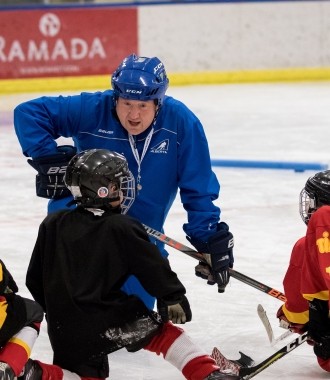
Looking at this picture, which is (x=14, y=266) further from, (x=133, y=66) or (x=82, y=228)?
(x=82, y=228)

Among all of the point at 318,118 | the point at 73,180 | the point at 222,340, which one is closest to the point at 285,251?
the point at 222,340

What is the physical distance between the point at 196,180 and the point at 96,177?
0.66 meters

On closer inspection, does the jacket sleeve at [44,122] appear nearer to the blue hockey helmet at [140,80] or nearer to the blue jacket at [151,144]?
the blue jacket at [151,144]

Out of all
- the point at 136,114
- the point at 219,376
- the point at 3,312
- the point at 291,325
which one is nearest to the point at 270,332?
the point at 291,325

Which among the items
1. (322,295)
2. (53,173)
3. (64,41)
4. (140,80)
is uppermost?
(140,80)

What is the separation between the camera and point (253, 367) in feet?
10.2

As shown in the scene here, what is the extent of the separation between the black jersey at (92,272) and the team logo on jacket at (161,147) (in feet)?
2.19

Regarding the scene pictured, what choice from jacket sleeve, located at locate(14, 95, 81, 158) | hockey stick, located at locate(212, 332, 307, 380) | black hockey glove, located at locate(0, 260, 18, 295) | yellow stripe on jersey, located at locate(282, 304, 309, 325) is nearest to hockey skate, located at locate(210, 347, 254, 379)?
hockey stick, located at locate(212, 332, 307, 380)

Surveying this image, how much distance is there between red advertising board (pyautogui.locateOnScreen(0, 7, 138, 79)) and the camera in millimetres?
9672

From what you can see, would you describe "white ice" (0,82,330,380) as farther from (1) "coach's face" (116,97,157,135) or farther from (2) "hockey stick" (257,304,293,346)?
(1) "coach's face" (116,97,157,135)

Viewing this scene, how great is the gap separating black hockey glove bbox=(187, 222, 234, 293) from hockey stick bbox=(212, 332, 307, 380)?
267 millimetres

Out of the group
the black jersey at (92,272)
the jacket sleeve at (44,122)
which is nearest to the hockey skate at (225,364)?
the black jersey at (92,272)

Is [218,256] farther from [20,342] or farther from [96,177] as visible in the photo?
[20,342]

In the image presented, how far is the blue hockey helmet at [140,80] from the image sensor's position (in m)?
3.36
